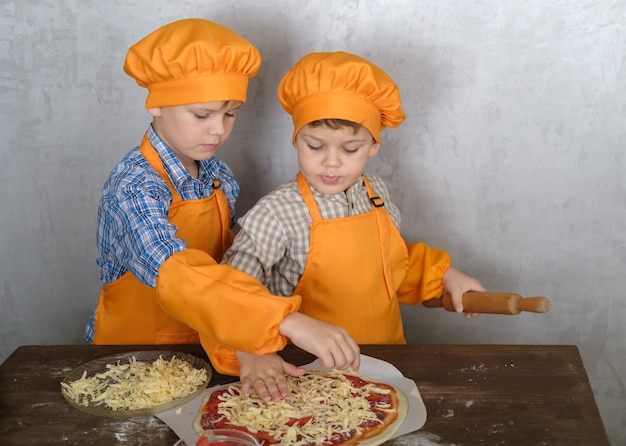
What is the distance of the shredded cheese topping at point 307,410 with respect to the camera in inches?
50.0

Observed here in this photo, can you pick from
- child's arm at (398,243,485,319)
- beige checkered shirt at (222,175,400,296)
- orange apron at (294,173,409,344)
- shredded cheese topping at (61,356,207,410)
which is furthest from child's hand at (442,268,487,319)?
shredded cheese topping at (61,356,207,410)

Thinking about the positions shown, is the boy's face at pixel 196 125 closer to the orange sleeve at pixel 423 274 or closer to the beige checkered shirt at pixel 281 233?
the beige checkered shirt at pixel 281 233

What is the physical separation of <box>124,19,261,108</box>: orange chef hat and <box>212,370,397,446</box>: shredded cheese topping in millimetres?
617

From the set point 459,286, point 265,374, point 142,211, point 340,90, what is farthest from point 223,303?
point 459,286

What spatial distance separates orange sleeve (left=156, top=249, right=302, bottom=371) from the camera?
1.31m

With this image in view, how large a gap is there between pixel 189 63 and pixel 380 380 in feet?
2.47

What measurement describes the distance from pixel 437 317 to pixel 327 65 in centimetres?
95

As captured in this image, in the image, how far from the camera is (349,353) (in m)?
1.27

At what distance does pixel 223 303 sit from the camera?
133 centimetres

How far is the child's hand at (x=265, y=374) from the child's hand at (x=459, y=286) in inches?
19.2

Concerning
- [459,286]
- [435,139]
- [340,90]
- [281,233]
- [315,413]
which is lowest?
[315,413]

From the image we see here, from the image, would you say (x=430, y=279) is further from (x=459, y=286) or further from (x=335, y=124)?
(x=335, y=124)

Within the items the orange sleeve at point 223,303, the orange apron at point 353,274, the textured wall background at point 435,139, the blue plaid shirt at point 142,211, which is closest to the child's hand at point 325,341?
the orange sleeve at point 223,303

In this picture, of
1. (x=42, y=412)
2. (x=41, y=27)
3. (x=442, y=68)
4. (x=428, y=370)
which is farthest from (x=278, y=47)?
(x=42, y=412)
